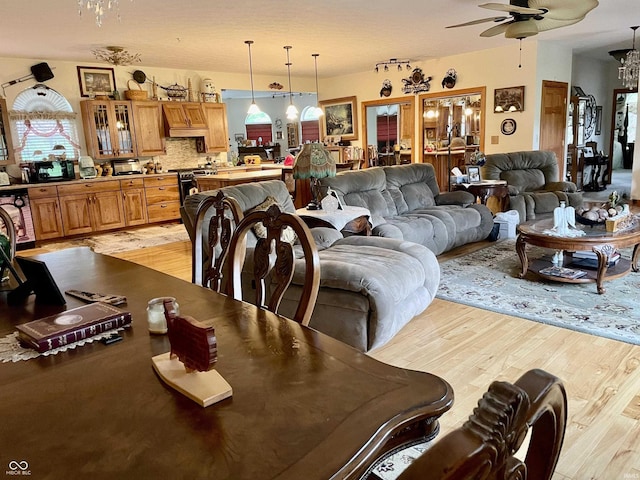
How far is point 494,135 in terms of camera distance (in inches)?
321

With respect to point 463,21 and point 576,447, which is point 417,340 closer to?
point 576,447

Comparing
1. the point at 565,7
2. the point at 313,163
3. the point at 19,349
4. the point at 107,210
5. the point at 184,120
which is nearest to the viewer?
the point at 19,349

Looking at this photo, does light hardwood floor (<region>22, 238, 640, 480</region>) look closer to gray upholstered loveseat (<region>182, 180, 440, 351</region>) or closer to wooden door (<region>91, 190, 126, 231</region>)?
gray upholstered loveseat (<region>182, 180, 440, 351</region>)

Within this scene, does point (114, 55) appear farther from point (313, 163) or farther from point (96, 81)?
point (313, 163)

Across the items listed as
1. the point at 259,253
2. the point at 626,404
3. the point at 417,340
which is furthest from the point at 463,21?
the point at 259,253

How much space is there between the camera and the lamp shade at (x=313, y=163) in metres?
4.30

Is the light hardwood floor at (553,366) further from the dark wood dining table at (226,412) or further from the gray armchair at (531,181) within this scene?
the gray armchair at (531,181)

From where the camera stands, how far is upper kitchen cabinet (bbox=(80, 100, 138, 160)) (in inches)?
289

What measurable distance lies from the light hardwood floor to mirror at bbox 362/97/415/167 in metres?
6.59

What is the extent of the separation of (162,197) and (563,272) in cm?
616

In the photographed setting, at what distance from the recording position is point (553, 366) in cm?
260

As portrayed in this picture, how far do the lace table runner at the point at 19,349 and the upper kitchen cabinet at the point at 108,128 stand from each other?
274 inches

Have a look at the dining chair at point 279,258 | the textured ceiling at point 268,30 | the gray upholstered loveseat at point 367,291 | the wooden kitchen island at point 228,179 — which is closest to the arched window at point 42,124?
the textured ceiling at point 268,30

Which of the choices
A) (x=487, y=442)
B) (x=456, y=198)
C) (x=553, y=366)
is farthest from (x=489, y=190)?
(x=487, y=442)
